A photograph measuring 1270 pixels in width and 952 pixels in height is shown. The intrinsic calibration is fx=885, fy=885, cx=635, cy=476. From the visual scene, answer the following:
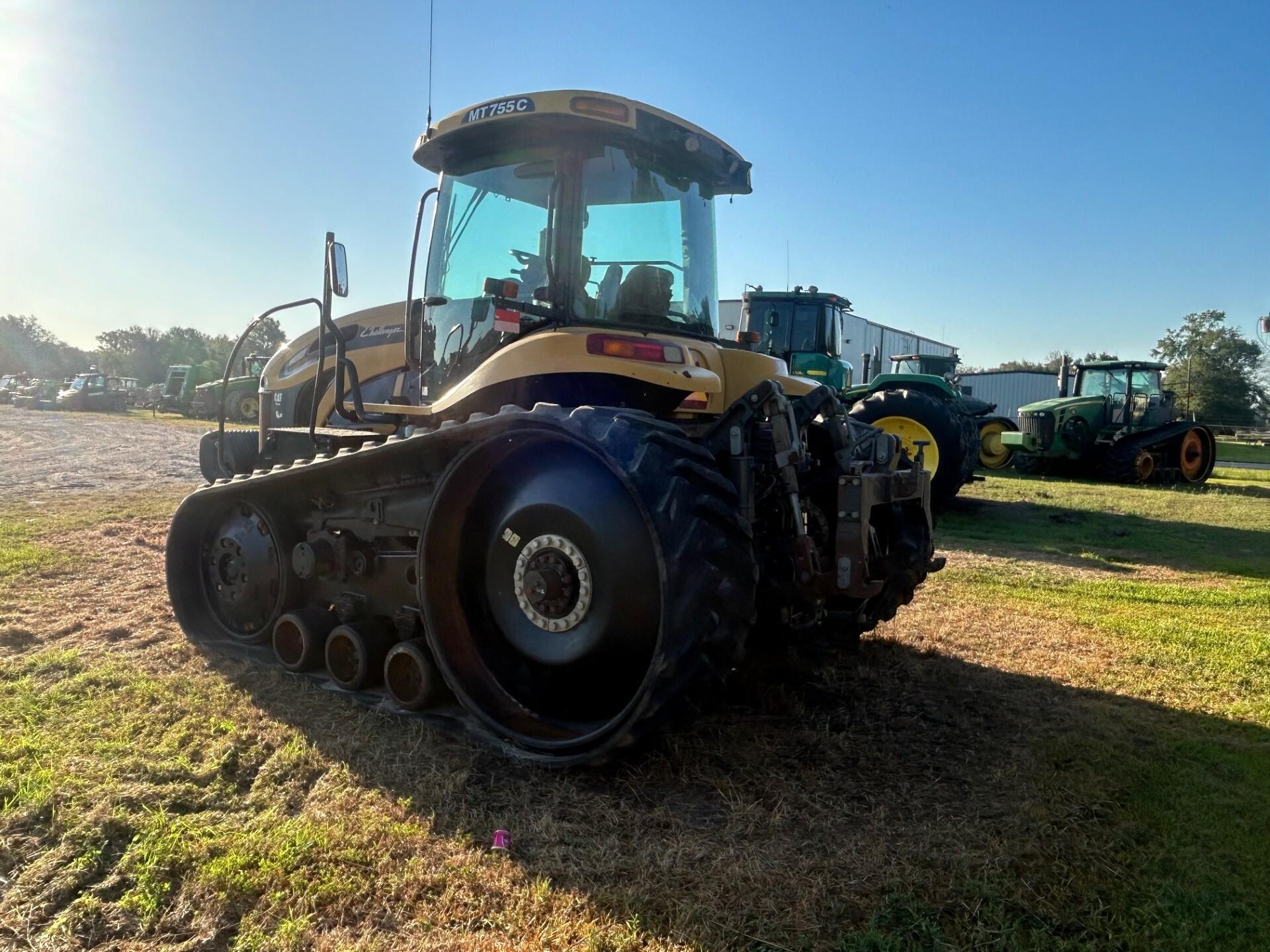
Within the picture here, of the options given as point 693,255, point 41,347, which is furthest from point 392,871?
point 41,347

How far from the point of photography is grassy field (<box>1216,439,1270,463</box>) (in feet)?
91.4

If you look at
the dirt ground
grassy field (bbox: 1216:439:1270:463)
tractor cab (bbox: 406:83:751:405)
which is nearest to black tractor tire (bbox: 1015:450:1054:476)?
grassy field (bbox: 1216:439:1270:463)

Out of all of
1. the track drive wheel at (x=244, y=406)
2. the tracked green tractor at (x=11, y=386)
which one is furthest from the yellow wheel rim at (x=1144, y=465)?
the tracked green tractor at (x=11, y=386)

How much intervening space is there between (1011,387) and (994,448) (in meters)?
29.1

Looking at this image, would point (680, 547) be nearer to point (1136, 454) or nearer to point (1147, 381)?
point (1136, 454)

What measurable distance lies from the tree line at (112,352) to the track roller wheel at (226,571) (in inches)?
3761

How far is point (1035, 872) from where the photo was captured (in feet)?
9.55

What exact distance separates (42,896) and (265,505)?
2773 mm

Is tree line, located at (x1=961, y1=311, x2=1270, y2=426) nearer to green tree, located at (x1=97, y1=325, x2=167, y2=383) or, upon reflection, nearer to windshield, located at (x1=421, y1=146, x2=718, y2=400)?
windshield, located at (x1=421, y1=146, x2=718, y2=400)

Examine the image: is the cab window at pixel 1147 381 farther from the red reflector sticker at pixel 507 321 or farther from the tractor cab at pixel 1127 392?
the red reflector sticker at pixel 507 321

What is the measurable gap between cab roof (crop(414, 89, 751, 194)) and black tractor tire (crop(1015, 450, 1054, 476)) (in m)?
15.0

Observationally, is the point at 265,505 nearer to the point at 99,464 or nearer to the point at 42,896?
the point at 42,896

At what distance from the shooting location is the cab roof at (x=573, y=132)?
4156 millimetres

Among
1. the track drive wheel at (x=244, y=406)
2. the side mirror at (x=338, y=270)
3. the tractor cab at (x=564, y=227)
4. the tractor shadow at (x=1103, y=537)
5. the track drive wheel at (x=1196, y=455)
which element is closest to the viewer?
the tractor cab at (x=564, y=227)
